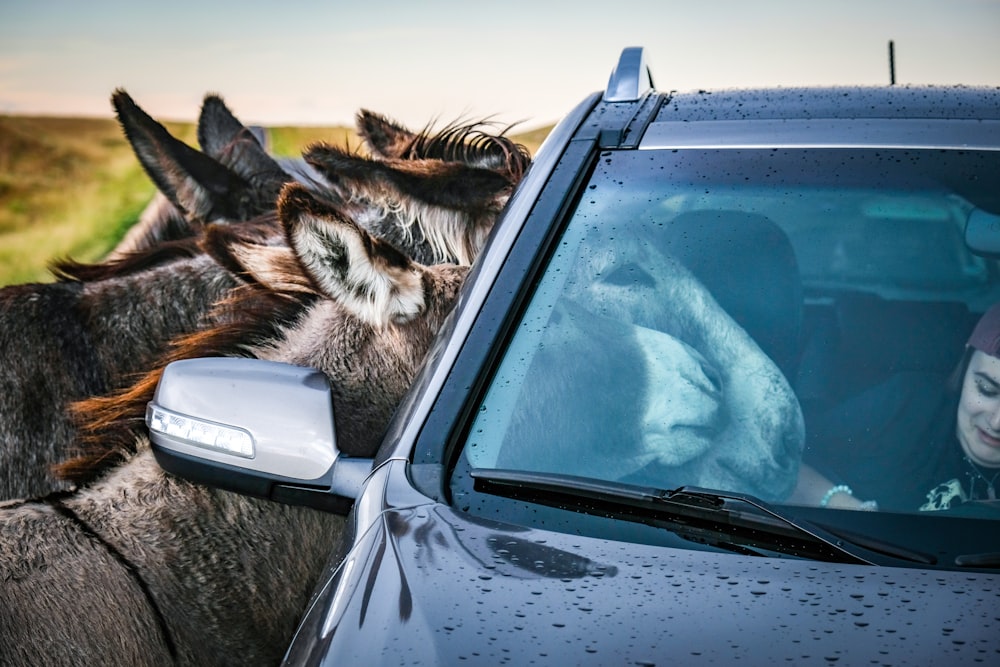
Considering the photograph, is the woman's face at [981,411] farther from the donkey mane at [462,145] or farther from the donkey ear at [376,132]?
the donkey ear at [376,132]

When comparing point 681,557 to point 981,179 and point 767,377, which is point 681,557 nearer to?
point 767,377

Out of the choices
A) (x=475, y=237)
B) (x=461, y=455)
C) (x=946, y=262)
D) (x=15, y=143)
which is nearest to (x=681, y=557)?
(x=461, y=455)

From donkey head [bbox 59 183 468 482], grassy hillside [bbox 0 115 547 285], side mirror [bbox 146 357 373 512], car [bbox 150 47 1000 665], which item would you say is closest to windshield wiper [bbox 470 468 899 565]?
car [bbox 150 47 1000 665]

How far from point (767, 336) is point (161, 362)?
218cm

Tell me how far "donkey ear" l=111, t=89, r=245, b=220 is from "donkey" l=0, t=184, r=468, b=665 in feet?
4.30

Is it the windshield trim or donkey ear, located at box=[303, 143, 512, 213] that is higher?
the windshield trim

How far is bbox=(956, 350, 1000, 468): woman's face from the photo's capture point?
5.54ft

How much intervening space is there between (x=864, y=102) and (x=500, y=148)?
2096mm

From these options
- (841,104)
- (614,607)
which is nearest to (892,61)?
(841,104)

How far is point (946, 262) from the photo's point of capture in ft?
6.29

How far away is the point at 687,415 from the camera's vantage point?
1.80 metres

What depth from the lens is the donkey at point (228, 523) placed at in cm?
246

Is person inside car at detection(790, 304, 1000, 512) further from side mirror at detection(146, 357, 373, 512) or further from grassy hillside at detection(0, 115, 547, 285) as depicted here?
grassy hillside at detection(0, 115, 547, 285)

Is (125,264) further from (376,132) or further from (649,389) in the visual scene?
(649,389)
